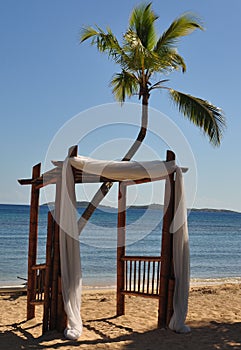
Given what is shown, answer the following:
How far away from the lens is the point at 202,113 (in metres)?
9.66

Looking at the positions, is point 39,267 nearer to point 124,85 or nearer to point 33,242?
point 33,242

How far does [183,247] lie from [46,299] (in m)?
1.87

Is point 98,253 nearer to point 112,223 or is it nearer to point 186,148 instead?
point 186,148

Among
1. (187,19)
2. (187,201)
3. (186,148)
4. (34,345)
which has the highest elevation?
(187,19)

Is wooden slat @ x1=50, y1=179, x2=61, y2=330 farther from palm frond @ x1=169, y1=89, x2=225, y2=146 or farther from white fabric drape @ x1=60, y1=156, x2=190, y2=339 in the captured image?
palm frond @ x1=169, y1=89, x2=225, y2=146

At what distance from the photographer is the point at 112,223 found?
5716 centimetres

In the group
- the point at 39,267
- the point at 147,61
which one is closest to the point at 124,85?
the point at 147,61

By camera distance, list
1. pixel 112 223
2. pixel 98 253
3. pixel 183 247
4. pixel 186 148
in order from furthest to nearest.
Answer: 1. pixel 112 223
2. pixel 98 253
3. pixel 186 148
4. pixel 183 247

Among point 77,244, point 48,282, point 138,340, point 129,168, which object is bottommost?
point 138,340

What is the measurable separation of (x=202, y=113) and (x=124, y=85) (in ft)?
5.32

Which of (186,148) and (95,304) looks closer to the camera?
(186,148)

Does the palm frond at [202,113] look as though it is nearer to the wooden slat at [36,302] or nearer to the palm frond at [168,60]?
the palm frond at [168,60]

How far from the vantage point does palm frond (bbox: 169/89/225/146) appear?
9656 millimetres

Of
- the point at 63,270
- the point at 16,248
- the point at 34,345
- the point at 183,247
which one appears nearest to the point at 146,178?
the point at 183,247
